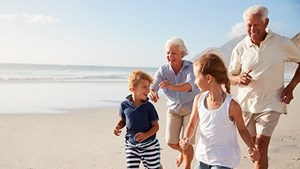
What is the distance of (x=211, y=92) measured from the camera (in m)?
3.32

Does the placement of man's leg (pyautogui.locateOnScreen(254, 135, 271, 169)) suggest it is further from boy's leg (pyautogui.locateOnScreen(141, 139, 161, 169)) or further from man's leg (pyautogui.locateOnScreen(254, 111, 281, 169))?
boy's leg (pyautogui.locateOnScreen(141, 139, 161, 169))

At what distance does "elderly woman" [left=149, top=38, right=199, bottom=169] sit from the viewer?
4.83 meters

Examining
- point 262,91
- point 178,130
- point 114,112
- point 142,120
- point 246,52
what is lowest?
point 114,112

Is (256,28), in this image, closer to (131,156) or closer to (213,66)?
(213,66)

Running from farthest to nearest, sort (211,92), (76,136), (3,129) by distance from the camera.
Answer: (3,129)
(76,136)
(211,92)

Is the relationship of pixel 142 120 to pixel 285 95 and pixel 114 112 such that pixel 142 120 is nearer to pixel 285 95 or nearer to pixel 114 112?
pixel 285 95

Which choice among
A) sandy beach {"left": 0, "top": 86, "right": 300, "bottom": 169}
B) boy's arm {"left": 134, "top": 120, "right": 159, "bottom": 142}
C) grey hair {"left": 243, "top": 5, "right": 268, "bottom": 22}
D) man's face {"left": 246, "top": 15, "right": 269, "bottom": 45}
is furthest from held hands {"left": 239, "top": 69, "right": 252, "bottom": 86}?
sandy beach {"left": 0, "top": 86, "right": 300, "bottom": 169}

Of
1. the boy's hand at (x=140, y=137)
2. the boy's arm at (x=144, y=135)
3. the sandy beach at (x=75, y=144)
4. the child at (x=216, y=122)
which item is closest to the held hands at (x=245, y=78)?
the child at (x=216, y=122)

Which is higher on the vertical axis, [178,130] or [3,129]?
[178,130]

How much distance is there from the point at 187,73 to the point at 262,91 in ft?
3.40

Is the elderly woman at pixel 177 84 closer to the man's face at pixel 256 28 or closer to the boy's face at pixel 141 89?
the boy's face at pixel 141 89

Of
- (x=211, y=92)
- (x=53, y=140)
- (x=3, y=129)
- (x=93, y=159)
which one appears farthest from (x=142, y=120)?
(x=3, y=129)

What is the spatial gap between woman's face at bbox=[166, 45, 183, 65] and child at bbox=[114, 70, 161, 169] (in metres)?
0.86

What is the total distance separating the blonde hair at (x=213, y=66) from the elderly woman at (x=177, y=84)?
135 cm
